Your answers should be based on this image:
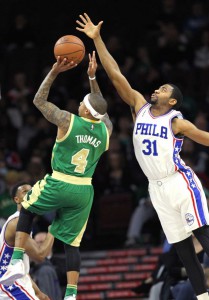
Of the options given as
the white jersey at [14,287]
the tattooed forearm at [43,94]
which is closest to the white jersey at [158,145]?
the tattooed forearm at [43,94]

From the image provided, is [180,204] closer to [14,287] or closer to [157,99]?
[157,99]

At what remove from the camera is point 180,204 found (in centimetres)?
1144

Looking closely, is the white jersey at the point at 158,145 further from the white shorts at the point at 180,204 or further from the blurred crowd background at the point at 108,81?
the blurred crowd background at the point at 108,81

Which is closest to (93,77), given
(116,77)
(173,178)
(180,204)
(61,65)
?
(116,77)

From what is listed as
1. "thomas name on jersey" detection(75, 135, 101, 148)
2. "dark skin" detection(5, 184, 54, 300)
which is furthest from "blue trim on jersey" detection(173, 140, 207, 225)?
"dark skin" detection(5, 184, 54, 300)

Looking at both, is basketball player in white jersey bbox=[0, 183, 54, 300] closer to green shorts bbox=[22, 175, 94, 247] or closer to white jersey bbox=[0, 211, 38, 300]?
white jersey bbox=[0, 211, 38, 300]

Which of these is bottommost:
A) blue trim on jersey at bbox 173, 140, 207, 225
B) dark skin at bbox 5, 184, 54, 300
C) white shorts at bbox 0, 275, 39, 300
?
white shorts at bbox 0, 275, 39, 300

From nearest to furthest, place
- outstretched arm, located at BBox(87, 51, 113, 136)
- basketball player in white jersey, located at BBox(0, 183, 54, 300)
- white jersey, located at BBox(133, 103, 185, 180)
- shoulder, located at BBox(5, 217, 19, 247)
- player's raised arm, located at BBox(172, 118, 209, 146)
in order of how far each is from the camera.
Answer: player's raised arm, located at BBox(172, 118, 209, 146), white jersey, located at BBox(133, 103, 185, 180), basketball player in white jersey, located at BBox(0, 183, 54, 300), shoulder, located at BBox(5, 217, 19, 247), outstretched arm, located at BBox(87, 51, 113, 136)

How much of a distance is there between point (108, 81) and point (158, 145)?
816 cm

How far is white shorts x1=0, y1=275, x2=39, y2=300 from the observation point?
11562 mm

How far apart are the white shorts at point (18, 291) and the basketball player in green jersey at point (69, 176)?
0.33 m

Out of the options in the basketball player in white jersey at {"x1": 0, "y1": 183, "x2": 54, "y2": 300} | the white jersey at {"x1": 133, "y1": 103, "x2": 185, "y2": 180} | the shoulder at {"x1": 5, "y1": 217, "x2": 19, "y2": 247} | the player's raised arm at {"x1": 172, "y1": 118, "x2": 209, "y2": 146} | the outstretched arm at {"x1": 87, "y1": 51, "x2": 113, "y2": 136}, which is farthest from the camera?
the outstretched arm at {"x1": 87, "y1": 51, "x2": 113, "y2": 136}

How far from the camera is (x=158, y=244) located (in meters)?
17.0

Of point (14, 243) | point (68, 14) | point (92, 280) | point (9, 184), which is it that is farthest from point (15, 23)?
point (14, 243)
